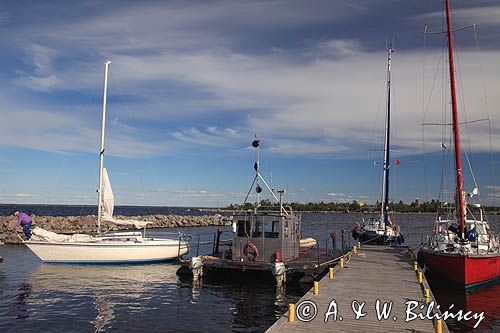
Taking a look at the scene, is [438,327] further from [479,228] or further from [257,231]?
[479,228]

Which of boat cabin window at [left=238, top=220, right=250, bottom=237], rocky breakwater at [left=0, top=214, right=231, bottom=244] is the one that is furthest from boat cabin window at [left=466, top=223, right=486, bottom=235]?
rocky breakwater at [left=0, top=214, right=231, bottom=244]

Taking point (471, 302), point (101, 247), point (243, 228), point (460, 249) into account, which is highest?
point (243, 228)

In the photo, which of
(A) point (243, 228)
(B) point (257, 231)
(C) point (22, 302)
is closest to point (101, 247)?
(C) point (22, 302)

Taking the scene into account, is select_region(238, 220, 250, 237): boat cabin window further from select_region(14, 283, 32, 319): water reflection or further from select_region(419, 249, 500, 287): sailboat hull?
select_region(14, 283, 32, 319): water reflection

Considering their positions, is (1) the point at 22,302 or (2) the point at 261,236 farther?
(2) the point at 261,236

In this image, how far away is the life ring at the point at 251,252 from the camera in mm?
22766

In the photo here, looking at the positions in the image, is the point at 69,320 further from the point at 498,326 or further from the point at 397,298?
the point at 498,326

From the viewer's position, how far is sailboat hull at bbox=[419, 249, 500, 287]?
69.6 feet

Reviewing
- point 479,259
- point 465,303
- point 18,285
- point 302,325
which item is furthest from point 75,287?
point 479,259

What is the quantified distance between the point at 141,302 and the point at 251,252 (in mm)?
6183

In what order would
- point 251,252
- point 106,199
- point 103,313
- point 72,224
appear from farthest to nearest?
point 72,224 < point 106,199 < point 251,252 < point 103,313

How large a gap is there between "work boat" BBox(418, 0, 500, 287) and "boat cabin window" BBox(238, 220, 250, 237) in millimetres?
10294

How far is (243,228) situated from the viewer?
23.3 metres

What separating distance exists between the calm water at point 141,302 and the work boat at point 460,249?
95 centimetres
